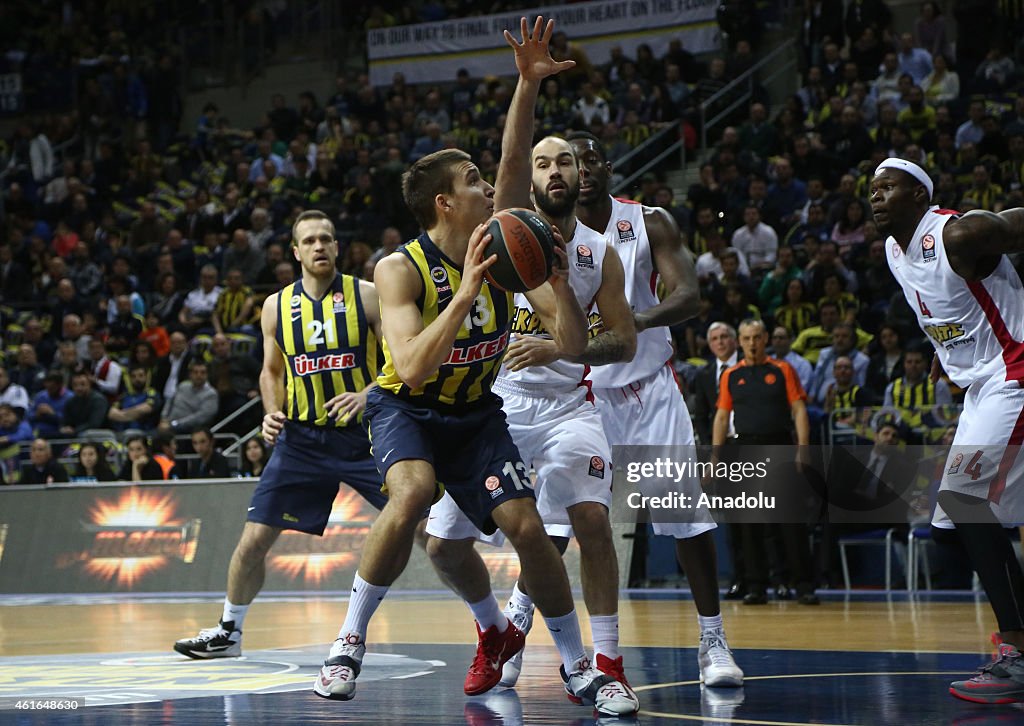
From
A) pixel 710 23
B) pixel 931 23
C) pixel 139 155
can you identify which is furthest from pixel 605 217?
pixel 139 155

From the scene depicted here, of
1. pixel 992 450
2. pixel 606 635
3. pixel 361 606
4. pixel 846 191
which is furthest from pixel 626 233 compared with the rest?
pixel 846 191

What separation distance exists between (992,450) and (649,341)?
4.98 feet

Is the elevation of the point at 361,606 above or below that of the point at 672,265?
below

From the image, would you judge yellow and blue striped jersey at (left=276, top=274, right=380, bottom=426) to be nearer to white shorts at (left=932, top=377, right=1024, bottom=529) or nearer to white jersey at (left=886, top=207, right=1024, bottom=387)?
white jersey at (left=886, top=207, right=1024, bottom=387)

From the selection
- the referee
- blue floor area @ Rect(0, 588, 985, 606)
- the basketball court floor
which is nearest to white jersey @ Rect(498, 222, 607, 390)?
the basketball court floor

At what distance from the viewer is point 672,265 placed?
6020 millimetres

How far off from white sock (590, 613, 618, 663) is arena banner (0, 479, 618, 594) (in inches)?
266

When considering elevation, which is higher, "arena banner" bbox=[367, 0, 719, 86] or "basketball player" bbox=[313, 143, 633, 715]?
"arena banner" bbox=[367, 0, 719, 86]

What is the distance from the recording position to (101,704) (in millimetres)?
5098

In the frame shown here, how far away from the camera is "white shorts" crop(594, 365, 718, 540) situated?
5941 millimetres

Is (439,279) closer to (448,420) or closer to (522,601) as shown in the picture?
(448,420)

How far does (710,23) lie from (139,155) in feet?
31.0

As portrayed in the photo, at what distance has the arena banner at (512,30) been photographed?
18844 millimetres

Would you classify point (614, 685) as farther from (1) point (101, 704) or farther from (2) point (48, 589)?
(2) point (48, 589)
